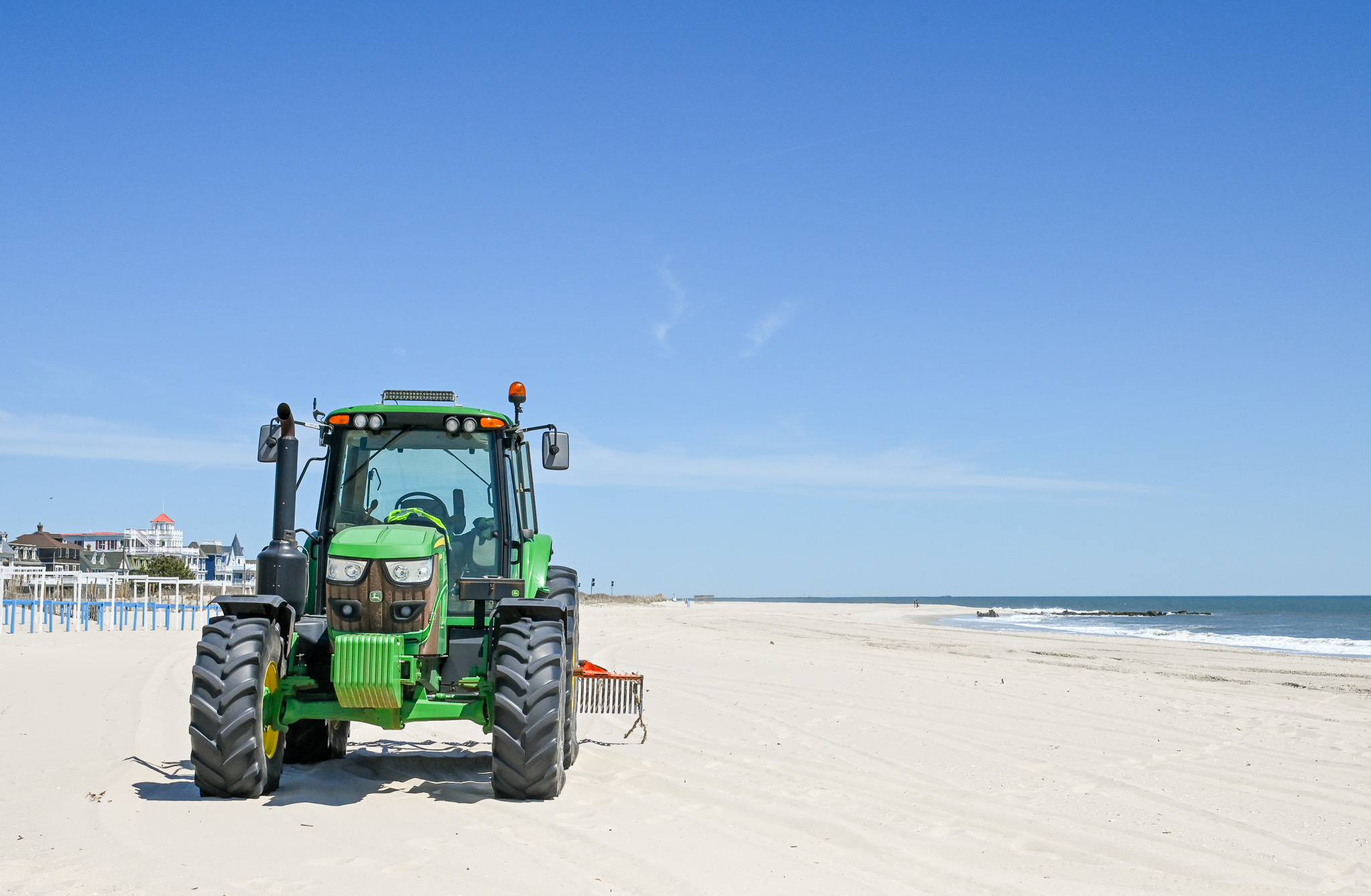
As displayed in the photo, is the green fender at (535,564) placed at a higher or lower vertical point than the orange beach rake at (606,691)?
higher

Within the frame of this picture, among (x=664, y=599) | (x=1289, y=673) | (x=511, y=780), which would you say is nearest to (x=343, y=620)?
(x=511, y=780)

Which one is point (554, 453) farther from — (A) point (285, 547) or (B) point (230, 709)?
(B) point (230, 709)

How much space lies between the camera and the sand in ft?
16.8

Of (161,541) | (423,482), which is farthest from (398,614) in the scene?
(161,541)

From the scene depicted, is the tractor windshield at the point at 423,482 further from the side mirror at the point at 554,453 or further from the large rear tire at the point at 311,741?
the large rear tire at the point at 311,741

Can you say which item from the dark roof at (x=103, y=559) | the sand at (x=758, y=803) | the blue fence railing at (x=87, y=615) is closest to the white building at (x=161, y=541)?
the dark roof at (x=103, y=559)

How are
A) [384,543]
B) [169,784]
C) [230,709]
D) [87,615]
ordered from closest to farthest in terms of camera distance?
1. [230,709]
2. [384,543]
3. [169,784]
4. [87,615]

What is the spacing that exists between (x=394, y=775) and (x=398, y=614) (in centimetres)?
185

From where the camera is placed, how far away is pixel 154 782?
711 centimetres

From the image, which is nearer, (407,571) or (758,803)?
(407,571)

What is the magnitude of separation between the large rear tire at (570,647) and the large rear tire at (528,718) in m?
0.55

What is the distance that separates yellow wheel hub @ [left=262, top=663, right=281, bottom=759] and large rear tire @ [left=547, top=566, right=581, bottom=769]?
1.79 m

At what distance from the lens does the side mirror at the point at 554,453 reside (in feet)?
25.5

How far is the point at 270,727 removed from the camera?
6.77m
